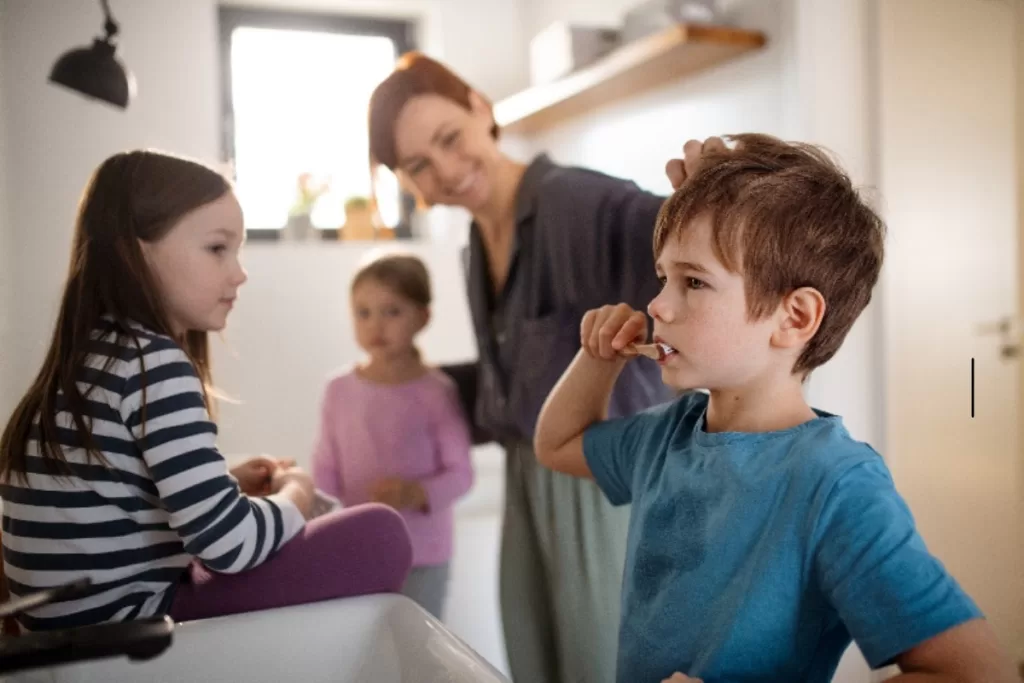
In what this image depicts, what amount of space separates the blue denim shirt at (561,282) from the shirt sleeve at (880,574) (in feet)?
0.93

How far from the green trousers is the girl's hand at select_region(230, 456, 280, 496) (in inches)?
10.2

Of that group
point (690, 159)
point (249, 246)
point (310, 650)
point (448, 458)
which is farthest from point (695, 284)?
point (448, 458)

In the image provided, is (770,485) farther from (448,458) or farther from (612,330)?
(448,458)

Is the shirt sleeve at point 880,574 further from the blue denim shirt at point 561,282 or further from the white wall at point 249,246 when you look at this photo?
the white wall at point 249,246

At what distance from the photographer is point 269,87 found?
0.83m

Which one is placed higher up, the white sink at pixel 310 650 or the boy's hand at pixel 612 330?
the boy's hand at pixel 612 330

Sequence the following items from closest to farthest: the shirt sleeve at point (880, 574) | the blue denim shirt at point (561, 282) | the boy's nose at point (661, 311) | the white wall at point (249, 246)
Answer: the shirt sleeve at point (880, 574) < the boy's nose at point (661, 311) < the white wall at point (249, 246) < the blue denim shirt at point (561, 282)

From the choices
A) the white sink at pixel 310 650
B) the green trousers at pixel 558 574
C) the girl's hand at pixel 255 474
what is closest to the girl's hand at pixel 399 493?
the green trousers at pixel 558 574

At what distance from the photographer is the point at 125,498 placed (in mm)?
542

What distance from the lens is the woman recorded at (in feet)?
2.43

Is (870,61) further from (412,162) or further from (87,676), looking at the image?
(87,676)

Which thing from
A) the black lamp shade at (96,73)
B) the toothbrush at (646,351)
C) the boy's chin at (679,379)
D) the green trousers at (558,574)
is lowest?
the green trousers at (558,574)

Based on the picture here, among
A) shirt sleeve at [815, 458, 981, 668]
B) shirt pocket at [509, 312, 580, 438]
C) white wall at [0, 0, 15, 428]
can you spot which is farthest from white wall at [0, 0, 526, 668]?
shirt sleeve at [815, 458, 981, 668]

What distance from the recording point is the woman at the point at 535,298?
74cm
